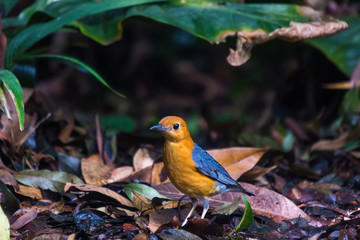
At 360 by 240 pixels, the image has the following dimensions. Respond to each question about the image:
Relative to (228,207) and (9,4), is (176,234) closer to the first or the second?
(228,207)

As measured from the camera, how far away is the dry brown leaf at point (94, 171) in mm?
3714

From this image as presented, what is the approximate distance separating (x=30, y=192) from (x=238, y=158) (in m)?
1.68

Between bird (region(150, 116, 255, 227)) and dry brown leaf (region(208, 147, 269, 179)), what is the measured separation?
0.58m

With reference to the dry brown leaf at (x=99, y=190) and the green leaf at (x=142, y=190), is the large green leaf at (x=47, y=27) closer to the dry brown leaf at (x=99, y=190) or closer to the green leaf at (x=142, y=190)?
the dry brown leaf at (x=99, y=190)

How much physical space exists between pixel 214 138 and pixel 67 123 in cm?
172

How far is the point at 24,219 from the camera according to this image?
9.91 feet

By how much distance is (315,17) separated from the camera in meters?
4.48

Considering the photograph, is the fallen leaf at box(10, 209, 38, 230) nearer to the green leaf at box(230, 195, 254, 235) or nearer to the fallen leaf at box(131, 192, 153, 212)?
the fallen leaf at box(131, 192, 153, 212)

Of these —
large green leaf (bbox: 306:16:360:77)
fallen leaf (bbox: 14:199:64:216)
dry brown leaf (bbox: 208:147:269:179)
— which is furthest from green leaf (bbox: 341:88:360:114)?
fallen leaf (bbox: 14:199:64:216)

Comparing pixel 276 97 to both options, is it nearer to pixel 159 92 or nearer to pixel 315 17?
pixel 315 17

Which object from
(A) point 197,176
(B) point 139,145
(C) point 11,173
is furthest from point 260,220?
(C) point 11,173

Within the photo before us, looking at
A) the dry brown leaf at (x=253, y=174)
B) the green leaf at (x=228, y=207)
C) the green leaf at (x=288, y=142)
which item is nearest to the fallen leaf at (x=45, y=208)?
the green leaf at (x=228, y=207)

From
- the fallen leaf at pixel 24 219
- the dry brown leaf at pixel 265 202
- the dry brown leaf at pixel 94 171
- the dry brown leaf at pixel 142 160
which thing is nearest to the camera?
the fallen leaf at pixel 24 219

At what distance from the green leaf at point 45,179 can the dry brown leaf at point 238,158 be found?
3.96ft
